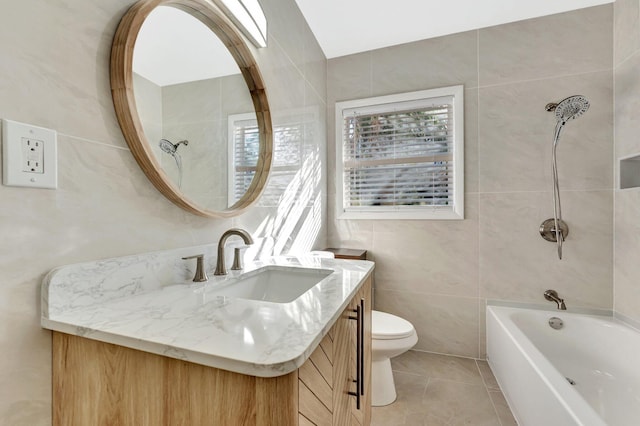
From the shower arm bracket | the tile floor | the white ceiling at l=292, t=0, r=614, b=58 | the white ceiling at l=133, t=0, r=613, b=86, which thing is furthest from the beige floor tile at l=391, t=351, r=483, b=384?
the white ceiling at l=292, t=0, r=614, b=58

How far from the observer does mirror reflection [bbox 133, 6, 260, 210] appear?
874 mm

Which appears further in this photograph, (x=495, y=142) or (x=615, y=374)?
(x=495, y=142)

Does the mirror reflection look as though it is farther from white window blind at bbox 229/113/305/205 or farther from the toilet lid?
the toilet lid

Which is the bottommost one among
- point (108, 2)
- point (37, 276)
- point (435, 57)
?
point (37, 276)

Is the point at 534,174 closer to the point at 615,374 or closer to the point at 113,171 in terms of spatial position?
the point at 615,374

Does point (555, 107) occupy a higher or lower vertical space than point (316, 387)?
higher

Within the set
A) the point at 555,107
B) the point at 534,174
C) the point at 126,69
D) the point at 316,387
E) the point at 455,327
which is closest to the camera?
the point at 316,387

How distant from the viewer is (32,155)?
0.62 m

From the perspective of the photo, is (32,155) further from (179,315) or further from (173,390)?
(173,390)

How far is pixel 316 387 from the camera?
62cm

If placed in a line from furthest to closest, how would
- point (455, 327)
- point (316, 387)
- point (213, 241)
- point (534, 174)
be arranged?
point (455, 327)
point (534, 174)
point (213, 241)
point (316, 387)

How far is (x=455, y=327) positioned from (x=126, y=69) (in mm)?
2391

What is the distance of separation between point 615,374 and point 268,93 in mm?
2381

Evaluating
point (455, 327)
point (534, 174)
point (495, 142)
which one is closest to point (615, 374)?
point (455, 327)
